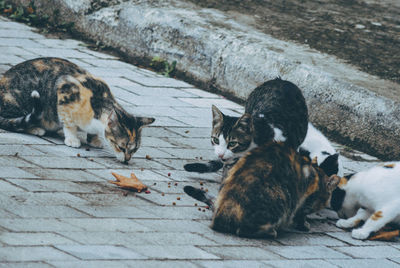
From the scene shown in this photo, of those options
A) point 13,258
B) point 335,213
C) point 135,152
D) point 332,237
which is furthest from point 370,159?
point 13,258

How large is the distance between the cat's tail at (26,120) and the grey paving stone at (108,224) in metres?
1.54

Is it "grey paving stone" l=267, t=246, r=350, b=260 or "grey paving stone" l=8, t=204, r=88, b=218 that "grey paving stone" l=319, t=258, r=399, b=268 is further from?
"grey paving stone" l=8, t=204, r=88, b=218

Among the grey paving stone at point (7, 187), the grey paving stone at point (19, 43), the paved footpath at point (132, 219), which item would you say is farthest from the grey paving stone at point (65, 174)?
the grey paving stone at point (19, 43)

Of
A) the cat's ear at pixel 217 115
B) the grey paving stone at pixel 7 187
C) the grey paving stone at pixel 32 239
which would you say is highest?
the cat's ear at pixel 217 115

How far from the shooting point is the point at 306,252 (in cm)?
350

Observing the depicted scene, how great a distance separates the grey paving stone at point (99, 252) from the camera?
113 inches

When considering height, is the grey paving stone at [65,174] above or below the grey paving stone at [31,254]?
below

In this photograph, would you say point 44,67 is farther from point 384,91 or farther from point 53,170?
point 384,91

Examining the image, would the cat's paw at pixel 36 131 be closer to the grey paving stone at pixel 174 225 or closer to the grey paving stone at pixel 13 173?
the grey paving stone at pixel 13 173

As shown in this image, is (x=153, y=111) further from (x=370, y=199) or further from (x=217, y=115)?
(x=370, y=199)

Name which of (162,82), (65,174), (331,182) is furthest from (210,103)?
(65,174)

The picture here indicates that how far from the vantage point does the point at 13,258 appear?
2.72m

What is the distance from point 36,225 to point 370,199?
7.04ft

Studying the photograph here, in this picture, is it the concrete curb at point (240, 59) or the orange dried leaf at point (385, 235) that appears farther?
the concrete curb at point (240, 59)
